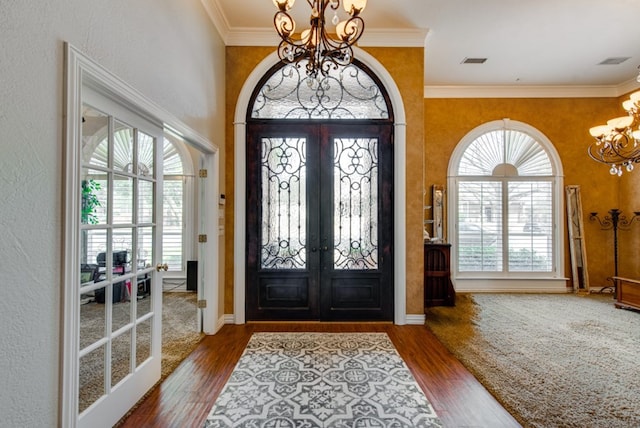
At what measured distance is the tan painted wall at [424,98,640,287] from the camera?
18.7ft

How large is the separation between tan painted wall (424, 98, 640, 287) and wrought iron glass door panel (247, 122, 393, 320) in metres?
2.17

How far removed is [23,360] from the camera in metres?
1.34

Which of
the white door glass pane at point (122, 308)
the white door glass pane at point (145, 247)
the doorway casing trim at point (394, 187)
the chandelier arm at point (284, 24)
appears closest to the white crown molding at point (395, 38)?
the doorway casing trim at point (394, 187)

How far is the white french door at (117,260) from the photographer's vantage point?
1.80 meters

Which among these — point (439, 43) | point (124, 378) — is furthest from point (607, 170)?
Result: point (124, 378)

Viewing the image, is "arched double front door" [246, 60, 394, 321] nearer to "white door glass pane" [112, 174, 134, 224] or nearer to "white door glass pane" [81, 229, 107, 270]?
"white door glass pane" [112, 174, 134, 224]

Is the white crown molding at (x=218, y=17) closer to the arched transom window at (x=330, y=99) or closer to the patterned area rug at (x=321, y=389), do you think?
the arched transom window at (x=330, y=99)

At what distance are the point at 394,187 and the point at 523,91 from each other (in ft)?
12.2

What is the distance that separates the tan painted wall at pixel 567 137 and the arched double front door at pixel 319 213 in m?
2.14

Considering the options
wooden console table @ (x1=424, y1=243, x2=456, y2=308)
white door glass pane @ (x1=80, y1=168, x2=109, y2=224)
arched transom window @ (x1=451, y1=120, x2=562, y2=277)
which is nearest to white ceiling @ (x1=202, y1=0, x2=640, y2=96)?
arched transom window @ (x1=451, y1=120, x2=562, y2=277)

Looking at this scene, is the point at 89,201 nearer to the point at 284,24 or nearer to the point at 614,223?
the point at 284,24

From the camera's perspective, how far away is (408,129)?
4035 millimetres

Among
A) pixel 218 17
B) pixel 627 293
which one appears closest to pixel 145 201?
pixel 218 17

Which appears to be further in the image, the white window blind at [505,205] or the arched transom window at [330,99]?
the white window blind at [505,205]
